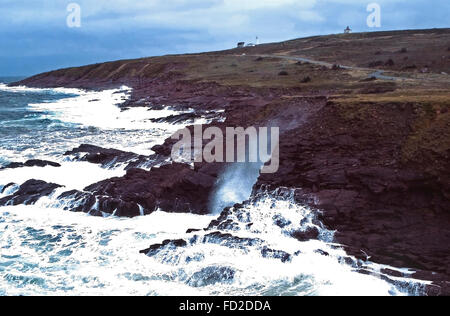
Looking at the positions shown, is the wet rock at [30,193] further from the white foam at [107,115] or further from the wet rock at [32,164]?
the white foam at [107,115]

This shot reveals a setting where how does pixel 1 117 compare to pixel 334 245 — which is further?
pixel 1 117

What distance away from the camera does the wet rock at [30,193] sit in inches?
690

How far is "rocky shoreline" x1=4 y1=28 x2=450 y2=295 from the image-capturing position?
44.3 ft

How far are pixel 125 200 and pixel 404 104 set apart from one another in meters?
12.8

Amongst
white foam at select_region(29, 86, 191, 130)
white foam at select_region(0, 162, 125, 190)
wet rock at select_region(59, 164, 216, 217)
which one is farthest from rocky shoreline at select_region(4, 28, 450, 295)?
white foam at select_region(29, 86, 191, 130)

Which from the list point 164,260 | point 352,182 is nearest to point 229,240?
point 164,260

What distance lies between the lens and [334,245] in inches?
535

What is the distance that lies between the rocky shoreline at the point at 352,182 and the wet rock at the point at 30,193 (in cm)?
5

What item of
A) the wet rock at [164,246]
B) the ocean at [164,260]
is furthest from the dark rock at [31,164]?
the wet rock at [164,246]

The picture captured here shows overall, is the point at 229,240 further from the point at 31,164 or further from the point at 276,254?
the point at 31,164

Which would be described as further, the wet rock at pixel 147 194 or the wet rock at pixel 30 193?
the wet rock at pixel 30 193

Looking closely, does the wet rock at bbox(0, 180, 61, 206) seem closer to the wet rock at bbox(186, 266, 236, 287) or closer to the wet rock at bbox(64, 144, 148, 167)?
the wet rock at bbox(64, 144, 148, 167)
